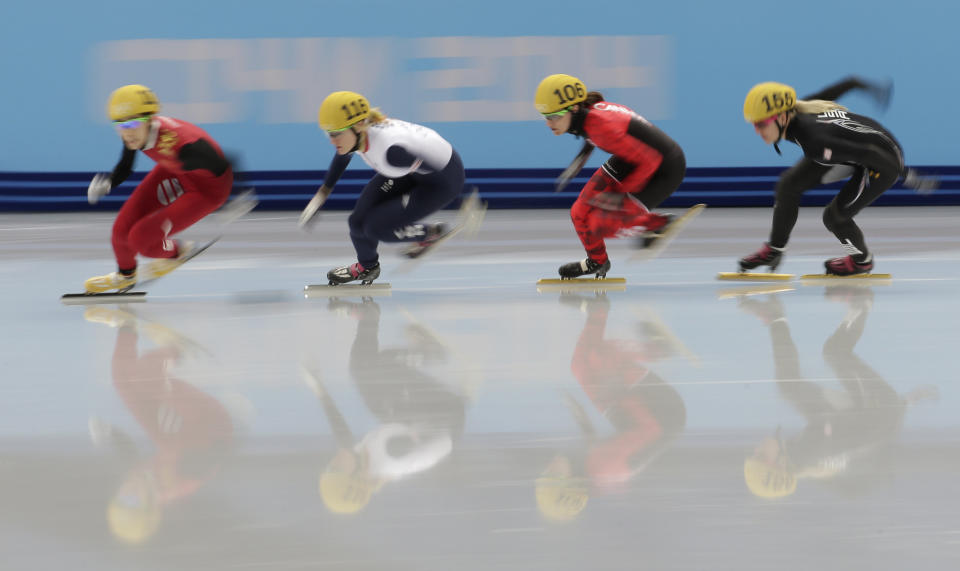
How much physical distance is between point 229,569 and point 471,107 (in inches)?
425

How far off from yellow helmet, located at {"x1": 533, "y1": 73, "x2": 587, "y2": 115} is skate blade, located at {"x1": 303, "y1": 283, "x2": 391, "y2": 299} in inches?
54.7

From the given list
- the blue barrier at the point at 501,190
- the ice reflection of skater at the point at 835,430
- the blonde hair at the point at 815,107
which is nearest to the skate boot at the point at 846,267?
the blonde hair at the point at 815,107

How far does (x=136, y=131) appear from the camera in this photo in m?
5.62

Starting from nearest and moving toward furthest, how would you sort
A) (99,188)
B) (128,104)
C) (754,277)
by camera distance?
(128,104) < (99,188) < (754,277)

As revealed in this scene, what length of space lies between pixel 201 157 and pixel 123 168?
533 mm

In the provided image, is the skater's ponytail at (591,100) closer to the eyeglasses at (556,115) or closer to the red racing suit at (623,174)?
the red racing suit at (623,174)

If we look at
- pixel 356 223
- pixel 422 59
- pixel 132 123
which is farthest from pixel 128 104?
pixel 422 59

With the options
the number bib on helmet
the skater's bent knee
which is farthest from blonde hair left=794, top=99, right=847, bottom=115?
the number bib on helmet

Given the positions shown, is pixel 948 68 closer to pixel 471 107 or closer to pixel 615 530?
pixel 471 107

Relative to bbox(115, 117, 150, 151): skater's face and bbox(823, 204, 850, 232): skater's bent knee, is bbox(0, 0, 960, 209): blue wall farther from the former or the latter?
bbox(115, 117, 150, 151): skater's face

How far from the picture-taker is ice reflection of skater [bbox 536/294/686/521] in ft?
8.93

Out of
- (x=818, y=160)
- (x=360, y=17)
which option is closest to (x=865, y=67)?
(x=360, y=17)

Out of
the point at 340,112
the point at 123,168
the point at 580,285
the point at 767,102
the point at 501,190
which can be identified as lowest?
the point at 501,190

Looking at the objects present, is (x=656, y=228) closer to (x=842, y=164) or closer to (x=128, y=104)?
(x=842, y=164)
